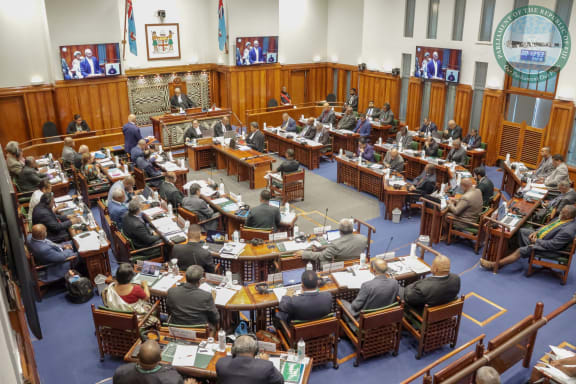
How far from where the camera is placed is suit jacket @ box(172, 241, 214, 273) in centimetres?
712

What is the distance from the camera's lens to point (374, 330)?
6.25 m

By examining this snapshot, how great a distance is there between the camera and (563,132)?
12.7 meters

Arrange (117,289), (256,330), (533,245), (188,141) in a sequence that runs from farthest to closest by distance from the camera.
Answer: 1. (188,141)
2. (533,245)
3. (256,330)
4. (117,289)

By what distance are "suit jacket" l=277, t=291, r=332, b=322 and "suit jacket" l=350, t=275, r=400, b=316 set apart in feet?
1.91

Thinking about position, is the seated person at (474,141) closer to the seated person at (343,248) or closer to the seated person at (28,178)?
the seated person at (343,248)

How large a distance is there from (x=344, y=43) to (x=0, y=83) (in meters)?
13.5

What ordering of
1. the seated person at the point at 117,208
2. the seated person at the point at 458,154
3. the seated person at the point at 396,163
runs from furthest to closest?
the seated person at the point at 458,154 → the seated person at the point at 396,163 → the seated person at the point at 117,208

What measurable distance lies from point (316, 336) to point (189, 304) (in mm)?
1649

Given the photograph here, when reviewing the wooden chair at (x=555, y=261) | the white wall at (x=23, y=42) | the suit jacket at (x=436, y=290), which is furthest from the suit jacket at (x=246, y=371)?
the white wall at (x=23, y=42)

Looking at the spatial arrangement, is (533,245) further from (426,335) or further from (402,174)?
(402,174)

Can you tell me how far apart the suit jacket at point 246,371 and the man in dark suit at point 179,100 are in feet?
47.2

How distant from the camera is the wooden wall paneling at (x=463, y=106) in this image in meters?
15.4

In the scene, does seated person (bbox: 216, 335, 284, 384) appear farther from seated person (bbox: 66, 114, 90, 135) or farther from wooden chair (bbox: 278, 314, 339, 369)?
seated person (bbox: 66, 114, 90, 135)

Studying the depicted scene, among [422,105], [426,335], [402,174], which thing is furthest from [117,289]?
[422,105]
